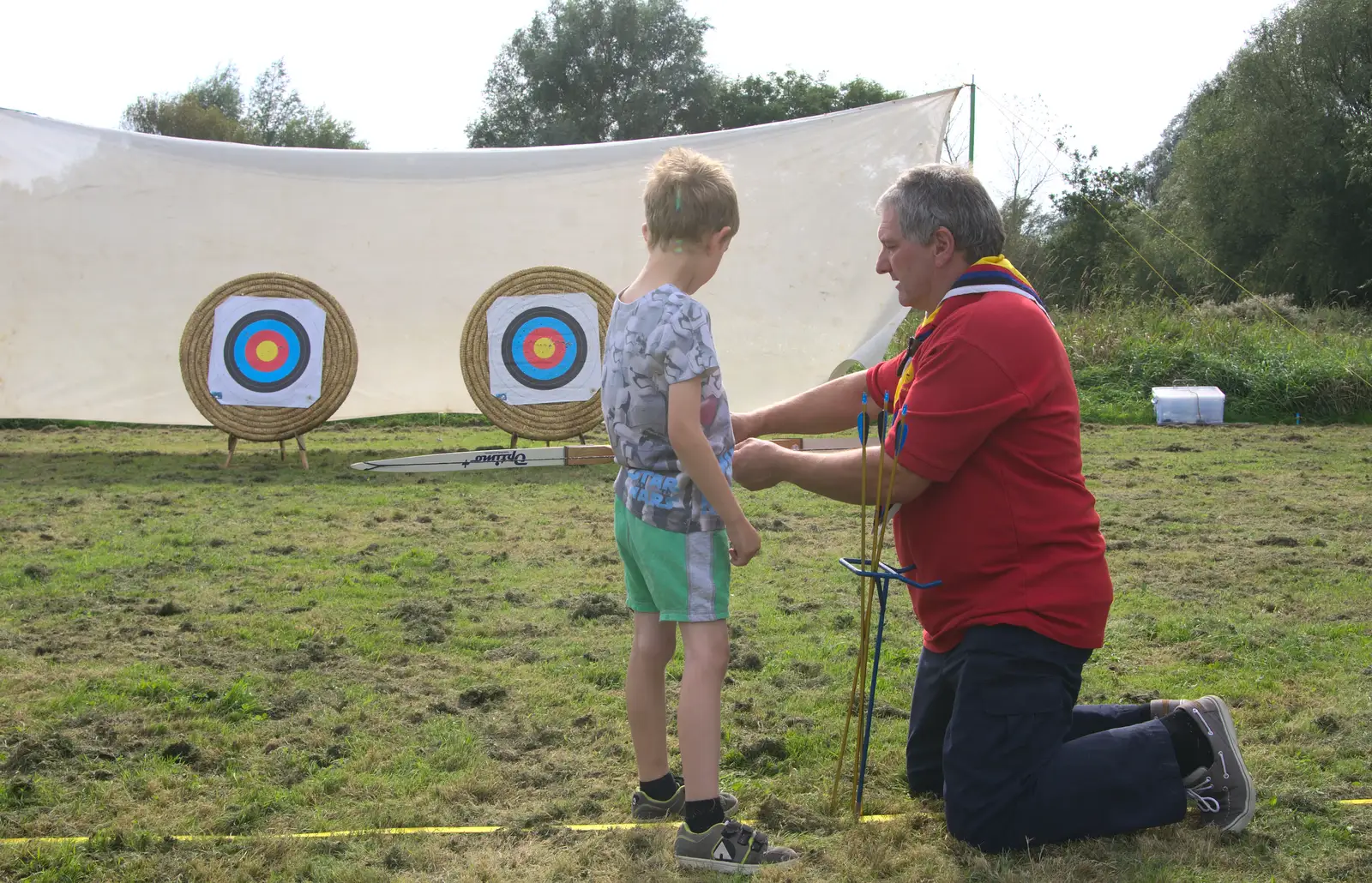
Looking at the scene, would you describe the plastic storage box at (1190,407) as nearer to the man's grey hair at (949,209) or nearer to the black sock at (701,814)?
the man's grey hair at (949,209)

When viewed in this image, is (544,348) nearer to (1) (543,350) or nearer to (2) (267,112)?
(1) (543,350)

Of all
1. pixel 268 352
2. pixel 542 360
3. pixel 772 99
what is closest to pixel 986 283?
pixel 542 360

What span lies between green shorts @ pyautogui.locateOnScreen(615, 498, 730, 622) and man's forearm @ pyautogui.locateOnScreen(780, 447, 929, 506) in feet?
0.65

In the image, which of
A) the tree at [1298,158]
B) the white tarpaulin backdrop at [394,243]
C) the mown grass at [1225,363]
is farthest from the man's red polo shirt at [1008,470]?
A: the tree at [1298,158]

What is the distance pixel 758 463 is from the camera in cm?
220

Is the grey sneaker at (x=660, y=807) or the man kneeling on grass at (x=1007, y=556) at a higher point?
the man kneeling on grass at (x=1007, y=556)

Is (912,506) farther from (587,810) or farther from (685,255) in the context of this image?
(587,810)

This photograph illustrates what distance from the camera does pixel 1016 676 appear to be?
2.12 meters

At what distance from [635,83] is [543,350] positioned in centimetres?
2585

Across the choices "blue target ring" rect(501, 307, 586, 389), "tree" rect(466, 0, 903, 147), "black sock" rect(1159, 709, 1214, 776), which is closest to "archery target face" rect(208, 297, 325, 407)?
"blue target ring" rect(501, 307, 586, 389)

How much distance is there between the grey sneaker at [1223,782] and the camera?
2.14 m

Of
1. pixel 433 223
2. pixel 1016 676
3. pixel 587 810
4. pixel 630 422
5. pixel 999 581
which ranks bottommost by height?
pixel 587 810

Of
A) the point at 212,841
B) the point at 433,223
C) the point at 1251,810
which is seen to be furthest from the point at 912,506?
the point at 433,223

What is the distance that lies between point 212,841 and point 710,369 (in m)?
1.22
